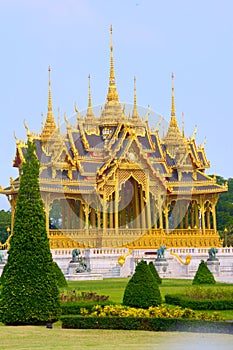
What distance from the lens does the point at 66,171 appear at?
4994cm

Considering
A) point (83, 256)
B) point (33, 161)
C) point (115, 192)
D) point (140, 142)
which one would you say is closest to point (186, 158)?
point (140, 142)

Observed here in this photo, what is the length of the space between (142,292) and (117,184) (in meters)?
26.4

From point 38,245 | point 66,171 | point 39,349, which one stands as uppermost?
point 66,171

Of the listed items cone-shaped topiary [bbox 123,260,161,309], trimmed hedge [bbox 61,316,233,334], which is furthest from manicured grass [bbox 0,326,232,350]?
cone-shaped topiary [bbox 123,260,161,309]

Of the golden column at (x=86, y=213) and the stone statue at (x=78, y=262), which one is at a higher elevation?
the golden column at (x=86, y=213)

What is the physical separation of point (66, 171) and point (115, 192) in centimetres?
318

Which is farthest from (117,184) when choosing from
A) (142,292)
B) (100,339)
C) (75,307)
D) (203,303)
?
(100,339)

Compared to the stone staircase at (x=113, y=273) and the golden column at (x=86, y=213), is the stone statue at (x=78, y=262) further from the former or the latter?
the golden column at (x=86, y=213)

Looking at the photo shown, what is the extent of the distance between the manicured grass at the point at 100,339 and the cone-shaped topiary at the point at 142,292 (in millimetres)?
4271

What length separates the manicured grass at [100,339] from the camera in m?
16.2

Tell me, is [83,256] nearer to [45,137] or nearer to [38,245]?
[45,137]

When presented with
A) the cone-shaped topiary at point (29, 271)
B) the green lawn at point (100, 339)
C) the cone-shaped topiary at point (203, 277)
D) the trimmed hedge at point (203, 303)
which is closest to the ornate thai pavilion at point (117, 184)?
the cone-shaped topiary at point (203, 277)

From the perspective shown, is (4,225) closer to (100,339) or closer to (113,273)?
(113,273)

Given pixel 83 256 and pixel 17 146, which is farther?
pixel 17 146
